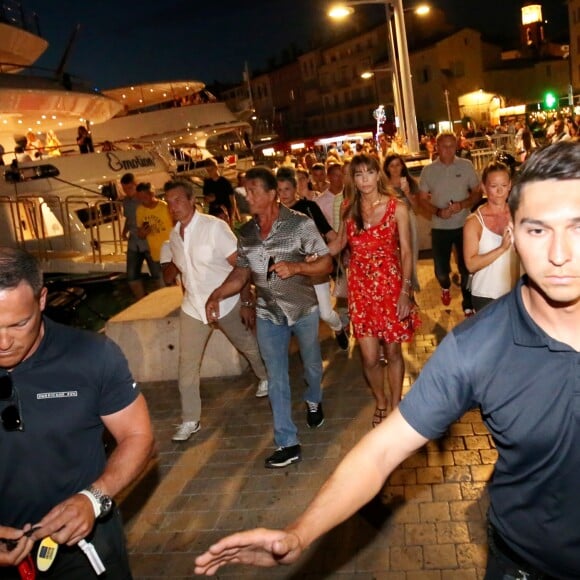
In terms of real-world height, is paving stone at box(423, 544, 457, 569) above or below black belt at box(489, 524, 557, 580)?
below

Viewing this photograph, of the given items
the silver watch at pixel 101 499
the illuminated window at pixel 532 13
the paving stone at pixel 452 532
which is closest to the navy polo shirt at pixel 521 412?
the silver watch at pixel 101 499

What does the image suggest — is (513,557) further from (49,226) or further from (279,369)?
(49,226)

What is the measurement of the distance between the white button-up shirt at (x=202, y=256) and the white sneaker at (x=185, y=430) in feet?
3.24

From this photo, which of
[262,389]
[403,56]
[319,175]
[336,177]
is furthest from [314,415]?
[403,56]

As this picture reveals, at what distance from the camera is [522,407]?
1748 mm

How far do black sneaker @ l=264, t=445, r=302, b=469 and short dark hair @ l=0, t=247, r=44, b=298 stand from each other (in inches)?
118

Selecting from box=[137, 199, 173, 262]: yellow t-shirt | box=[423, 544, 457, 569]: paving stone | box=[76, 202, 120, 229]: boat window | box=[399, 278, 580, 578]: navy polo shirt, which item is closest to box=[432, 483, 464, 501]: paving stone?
box=[423, 544, 457, 569]: paving stone

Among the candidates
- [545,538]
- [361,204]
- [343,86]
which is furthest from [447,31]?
[545,538]

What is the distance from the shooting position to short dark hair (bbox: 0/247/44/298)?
2314mm

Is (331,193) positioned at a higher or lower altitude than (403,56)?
lower

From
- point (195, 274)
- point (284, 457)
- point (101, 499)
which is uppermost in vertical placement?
point (195, 274)

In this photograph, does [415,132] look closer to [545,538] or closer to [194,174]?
[194,174]

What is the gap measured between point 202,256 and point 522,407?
4.10 metres

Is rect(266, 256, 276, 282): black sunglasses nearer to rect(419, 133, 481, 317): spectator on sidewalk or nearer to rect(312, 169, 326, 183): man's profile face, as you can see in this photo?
rect(419, 133, 481, 317): spectator on sidewalk
